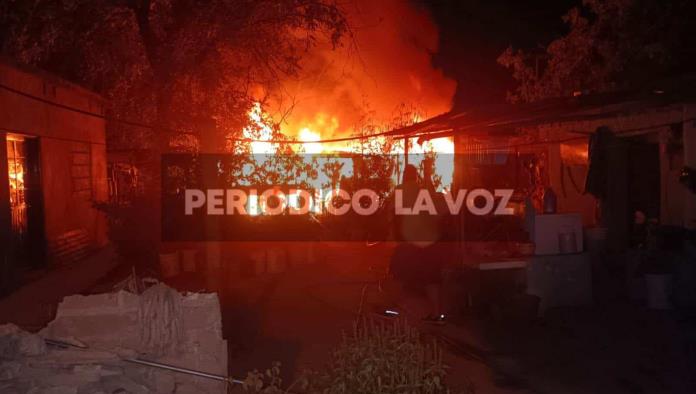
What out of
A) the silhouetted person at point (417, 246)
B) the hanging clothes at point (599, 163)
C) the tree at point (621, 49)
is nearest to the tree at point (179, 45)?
the silhouetted person at point (417, 246)

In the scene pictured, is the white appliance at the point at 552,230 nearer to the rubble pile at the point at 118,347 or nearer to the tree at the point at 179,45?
the tree at the point at 179,45

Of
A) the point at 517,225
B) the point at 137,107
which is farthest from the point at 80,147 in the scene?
the point at 517,225

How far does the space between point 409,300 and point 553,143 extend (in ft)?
20.4

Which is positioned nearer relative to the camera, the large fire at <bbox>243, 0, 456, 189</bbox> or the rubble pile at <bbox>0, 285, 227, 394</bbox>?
the rubble pile at <bbox>0, 285, 227, 394</bbox>

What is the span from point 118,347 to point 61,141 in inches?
374

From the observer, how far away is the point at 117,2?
8.52 metres

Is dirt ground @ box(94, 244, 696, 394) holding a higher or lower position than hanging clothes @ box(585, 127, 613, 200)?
lower

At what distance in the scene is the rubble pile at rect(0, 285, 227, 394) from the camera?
11.7ft

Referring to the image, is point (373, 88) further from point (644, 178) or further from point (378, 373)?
point (378, 373)

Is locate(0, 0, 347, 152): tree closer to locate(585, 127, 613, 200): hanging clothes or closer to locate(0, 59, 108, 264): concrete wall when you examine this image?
locate(0, 59, 108, 264): concrete wall

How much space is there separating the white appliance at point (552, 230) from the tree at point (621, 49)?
9.26 ft

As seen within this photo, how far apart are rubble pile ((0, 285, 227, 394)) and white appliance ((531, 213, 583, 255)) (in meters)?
5.08

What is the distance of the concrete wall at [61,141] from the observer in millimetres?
10008

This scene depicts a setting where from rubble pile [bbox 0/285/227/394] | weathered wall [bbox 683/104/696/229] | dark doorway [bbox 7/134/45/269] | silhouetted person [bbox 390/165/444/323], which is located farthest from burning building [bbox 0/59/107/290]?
weathered wall [bbox 683/104/696/229]
